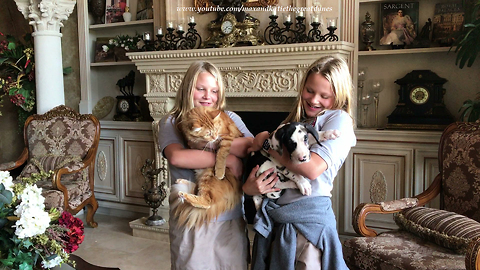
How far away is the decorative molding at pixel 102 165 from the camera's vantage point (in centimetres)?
421

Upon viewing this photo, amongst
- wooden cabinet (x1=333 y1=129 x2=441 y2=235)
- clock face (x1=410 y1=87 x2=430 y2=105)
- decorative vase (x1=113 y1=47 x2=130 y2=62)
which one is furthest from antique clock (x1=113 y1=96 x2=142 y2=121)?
clock face (x1=410 y1=87 x2=430 y2=105)

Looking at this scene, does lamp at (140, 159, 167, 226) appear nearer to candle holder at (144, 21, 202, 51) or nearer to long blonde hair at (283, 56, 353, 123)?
candle holder at (144, 21, 202, 51)

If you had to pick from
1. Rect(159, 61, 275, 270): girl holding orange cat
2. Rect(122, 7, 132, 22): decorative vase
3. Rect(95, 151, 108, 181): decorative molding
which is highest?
Rect(122, 7, 132, 22): decorative vase

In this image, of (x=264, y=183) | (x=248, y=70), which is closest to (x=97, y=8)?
(x=248, y=70)

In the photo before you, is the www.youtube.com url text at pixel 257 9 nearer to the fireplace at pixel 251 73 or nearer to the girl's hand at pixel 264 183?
the fireplace at pixel 251 73

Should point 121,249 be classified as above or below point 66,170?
below

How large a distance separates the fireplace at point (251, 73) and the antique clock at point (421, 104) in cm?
45

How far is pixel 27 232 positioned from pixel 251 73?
217 cm

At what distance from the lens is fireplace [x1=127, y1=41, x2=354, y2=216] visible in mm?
3062

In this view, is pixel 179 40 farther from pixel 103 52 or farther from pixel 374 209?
pixel 374 209

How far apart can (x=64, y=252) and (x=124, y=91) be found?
285 centimetres

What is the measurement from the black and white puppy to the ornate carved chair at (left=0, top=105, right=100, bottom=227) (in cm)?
254

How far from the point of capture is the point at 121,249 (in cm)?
332

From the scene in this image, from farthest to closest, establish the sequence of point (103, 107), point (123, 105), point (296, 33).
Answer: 1. point (103, 107)
2. point (123, 105)
3. point (296, 33)
